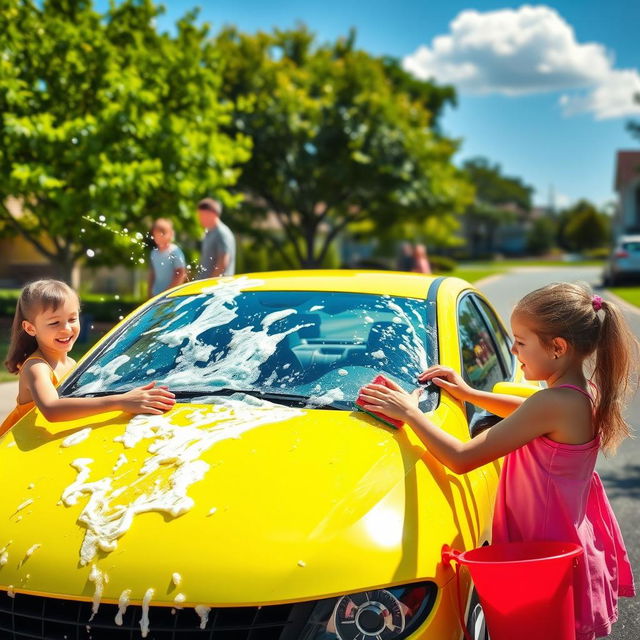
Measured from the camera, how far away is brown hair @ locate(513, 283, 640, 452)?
2.84 meters

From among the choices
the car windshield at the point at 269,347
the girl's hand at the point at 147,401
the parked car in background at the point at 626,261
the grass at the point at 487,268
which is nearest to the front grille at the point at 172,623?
the girl's hand at the point at 147,401

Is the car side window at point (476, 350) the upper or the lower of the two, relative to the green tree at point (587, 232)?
lower

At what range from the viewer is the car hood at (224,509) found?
2.38 metres

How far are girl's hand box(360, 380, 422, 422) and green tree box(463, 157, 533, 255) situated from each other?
108131mm

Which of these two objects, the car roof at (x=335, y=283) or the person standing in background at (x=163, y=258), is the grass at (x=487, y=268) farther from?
the car roof at (x=335, y=283)

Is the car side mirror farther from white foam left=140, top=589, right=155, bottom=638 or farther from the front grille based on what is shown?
white foam left=140, top=589, right=155, bottom=638

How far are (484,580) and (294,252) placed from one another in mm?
34617

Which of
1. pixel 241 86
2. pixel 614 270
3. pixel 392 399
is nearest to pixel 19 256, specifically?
pixel 241 86

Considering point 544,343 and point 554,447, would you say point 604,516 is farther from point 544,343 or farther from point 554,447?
point 544,343

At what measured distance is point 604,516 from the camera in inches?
114

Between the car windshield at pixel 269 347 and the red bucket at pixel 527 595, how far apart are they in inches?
38.4

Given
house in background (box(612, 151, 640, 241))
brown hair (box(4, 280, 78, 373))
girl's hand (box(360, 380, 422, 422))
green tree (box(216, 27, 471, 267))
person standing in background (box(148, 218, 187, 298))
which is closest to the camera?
girl's hand (box(360, 380, 422, 422))

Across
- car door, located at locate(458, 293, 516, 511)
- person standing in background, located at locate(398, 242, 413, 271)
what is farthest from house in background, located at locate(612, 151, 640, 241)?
car door, located at locate(458, 293, 516, 511)

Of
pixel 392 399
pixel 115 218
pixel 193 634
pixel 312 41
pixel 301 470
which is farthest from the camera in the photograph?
pixel 312 41
